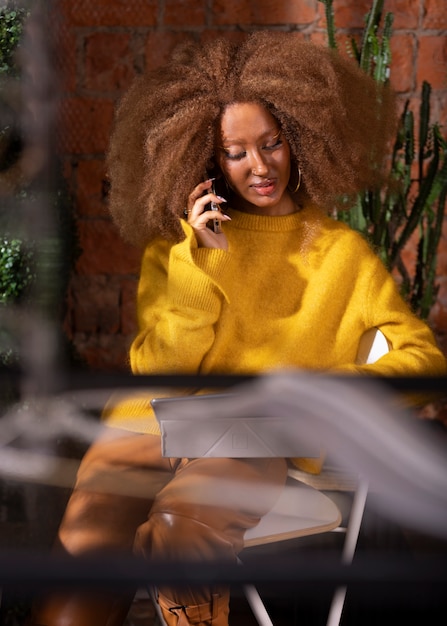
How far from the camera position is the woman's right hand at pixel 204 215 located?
3.07 feet

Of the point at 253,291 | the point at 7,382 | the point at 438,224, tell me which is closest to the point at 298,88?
the point at 253,291

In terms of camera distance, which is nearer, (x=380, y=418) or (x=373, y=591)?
(x=373, y=591)

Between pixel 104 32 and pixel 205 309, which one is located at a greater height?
pixel 104 32

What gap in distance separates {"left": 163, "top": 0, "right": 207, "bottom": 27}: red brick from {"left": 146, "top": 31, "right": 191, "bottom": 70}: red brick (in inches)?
0.6

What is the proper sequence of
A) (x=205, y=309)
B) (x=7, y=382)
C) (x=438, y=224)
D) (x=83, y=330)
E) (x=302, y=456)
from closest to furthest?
(x=7, y=382) < (x=302, y=456) < (x=205, y=309) < (x=83, y=330) < (x=438, y=224)

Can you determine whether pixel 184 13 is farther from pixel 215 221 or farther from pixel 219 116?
pixel 215 221

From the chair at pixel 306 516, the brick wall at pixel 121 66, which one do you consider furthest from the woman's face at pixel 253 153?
the chair at pixel 306 516

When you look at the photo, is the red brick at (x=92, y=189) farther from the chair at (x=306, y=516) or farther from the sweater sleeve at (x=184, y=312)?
the chair at (x=306, y=516)

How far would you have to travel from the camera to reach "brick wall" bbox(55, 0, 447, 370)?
36.8 inches

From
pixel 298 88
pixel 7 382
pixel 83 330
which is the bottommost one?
pixel 83 330

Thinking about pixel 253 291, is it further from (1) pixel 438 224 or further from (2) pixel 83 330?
(1) pixel 438 224

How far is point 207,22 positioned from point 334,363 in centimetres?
44

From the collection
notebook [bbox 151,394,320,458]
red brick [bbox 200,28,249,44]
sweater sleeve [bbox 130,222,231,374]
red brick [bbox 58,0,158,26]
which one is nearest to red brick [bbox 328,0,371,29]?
red brick [bbox 200,28,249,44]

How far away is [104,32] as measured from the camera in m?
0.96
